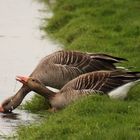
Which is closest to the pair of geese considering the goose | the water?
the goose

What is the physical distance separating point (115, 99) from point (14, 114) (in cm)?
178

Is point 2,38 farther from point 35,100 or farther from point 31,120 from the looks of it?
point 31,120

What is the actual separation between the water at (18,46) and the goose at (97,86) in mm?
627

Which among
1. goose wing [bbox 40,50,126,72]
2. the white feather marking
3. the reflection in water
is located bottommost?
the reflection in water

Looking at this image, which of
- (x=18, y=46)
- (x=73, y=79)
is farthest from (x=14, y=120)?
(x=18, y=46)

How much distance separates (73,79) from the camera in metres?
12.4

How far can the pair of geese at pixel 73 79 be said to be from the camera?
1210cm

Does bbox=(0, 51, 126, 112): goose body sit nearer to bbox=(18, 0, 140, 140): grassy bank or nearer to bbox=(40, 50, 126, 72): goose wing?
bbox=(40, 50, 126, 72): goose wing

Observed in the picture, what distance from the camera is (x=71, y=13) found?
2278 centimetres

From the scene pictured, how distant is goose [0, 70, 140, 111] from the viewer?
39.6 ft

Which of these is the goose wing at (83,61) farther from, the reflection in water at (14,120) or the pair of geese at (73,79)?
the reflection in water at (14,120)

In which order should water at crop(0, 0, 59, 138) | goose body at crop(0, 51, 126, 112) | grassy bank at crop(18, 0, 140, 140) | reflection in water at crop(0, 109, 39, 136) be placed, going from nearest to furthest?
grassy bank at crop(18, 0, 140, 140), reflection in water at crop(0, 109, 39, 136), water at crop(0, 0, 59, 138), goose body at crop(0, 51, 126, 112)

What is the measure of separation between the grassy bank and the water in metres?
0.44

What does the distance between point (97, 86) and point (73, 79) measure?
0.52m
